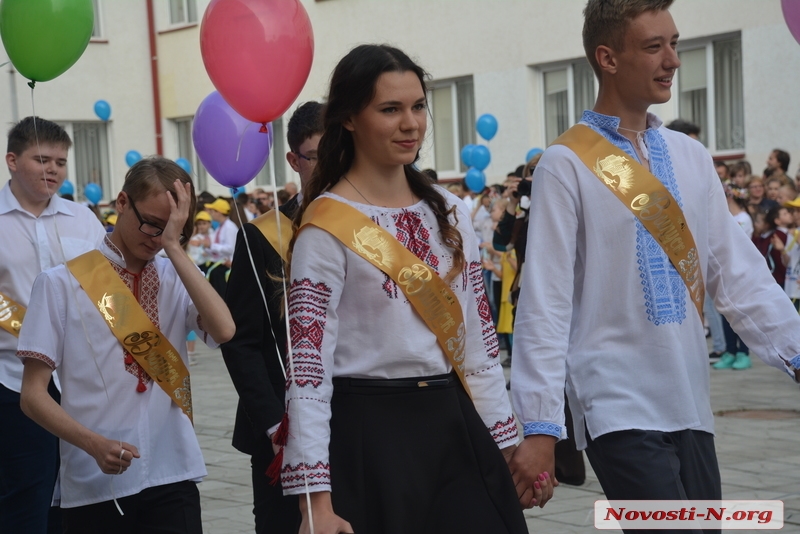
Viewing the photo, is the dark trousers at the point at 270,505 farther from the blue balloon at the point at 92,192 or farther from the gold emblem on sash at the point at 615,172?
the blue balloon at the point at 92,192

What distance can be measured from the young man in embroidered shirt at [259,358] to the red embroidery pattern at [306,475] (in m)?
0.85

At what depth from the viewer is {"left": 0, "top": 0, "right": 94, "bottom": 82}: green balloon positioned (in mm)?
4695

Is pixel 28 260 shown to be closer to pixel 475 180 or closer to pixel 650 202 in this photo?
pixel 650 202

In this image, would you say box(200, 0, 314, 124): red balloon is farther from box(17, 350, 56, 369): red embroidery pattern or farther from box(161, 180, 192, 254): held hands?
box(17, 350, 56, 369): red embroidery pattern

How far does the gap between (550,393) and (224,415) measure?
7156 millimetres

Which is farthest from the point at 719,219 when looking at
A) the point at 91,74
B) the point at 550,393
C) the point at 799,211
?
the point at 91,74

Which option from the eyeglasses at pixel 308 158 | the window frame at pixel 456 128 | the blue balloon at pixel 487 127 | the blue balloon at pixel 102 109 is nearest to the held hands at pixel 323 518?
the eyeglasses at pixel 308 158

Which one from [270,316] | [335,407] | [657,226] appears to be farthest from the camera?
[270,316]

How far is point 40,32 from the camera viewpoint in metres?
4.70

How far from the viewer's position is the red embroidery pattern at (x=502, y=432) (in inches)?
126

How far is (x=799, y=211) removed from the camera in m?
11.0

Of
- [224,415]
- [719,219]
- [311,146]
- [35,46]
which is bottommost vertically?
[224,415]

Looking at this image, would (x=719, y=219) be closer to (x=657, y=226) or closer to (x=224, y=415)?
(x=657, y=226)

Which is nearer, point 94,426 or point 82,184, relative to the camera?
point 94,426
